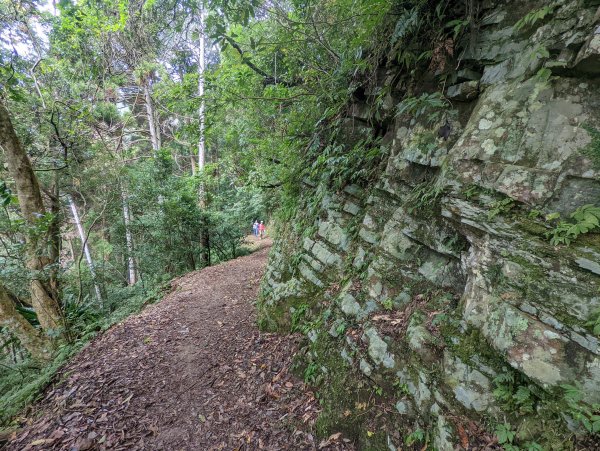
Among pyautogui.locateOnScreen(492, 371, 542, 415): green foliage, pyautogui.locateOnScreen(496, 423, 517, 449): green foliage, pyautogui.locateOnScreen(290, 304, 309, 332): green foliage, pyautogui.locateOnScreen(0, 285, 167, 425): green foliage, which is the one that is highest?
pyautogui.locateOnScreen(492, 371, 542, 415): green foliage

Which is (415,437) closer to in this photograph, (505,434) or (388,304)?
(505,434)

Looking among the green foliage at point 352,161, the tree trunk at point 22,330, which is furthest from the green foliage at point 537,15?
the tree trunk at point 22,330

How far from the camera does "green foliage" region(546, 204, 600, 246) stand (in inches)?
69.4

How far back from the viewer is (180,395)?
371 centimetres

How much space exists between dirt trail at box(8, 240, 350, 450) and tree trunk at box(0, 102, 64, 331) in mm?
1521

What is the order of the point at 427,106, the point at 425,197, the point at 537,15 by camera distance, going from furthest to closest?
the point at 427,106 < the point at 425,197 < the point at 537,15

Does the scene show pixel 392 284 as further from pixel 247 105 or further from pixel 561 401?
pixel 247 105

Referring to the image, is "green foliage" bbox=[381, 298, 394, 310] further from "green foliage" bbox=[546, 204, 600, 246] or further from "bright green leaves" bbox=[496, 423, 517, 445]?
"green foliage" bbox=[546, 204, 600, 246]

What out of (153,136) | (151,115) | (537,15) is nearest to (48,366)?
(537,15)

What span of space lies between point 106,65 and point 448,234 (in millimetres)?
13271

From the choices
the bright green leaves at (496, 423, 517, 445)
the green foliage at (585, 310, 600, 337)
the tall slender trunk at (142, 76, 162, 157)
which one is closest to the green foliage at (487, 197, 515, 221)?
the green foliage at (585, 310, 600, 337)

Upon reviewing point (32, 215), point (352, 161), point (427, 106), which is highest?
point (427, 106)

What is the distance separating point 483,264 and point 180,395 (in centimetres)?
398

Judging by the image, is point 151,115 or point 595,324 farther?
point 151,115
